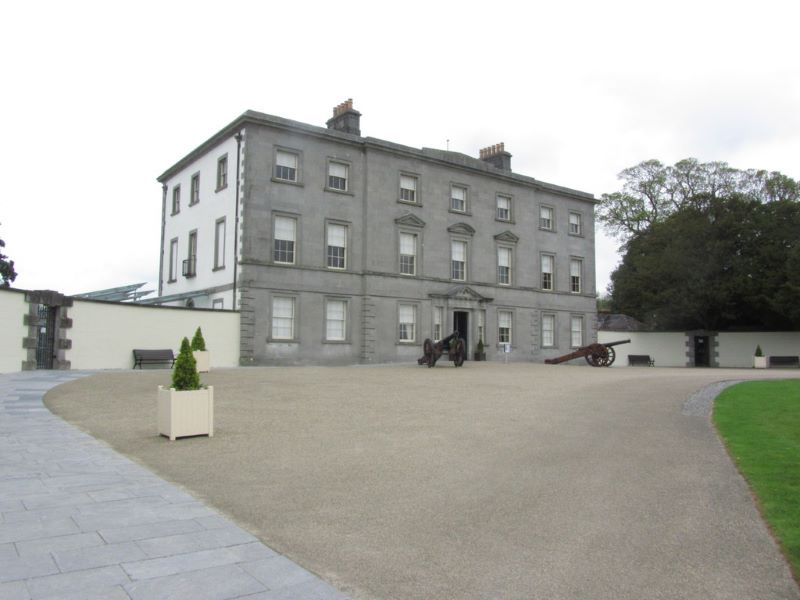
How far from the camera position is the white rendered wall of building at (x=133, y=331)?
69.7ft

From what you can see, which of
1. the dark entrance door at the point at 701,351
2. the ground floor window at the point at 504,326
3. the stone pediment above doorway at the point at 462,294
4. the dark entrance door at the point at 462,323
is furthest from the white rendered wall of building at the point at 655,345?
the dark entrance door at the point at 462,323

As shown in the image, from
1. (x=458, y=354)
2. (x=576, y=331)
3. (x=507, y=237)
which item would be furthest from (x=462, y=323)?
(x=576, y=331)

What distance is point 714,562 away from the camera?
4398mm

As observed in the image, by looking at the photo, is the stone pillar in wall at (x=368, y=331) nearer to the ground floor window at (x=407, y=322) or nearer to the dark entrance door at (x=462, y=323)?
the ground floor window at (x=407, y=322)

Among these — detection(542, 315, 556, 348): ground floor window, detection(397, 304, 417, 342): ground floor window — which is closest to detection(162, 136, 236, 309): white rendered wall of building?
detection(397, 304, 417, 342): ground floor window

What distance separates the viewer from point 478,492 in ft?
20.7

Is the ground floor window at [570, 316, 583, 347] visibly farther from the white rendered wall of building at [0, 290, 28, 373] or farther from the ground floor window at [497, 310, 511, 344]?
the white rendered wall of building at [0, 290, 28, 373]

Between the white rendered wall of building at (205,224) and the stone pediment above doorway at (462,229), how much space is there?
38.1 ft

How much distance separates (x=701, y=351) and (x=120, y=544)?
43.1 meters

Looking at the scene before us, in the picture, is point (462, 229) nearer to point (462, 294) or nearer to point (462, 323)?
point (462, 294)

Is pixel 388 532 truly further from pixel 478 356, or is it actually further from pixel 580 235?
pixel 580 235

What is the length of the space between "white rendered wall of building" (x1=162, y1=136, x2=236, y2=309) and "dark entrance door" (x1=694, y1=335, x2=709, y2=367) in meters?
30.9

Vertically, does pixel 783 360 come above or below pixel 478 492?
above

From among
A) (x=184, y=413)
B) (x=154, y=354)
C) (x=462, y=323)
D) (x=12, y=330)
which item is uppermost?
(x=462, y=323)
